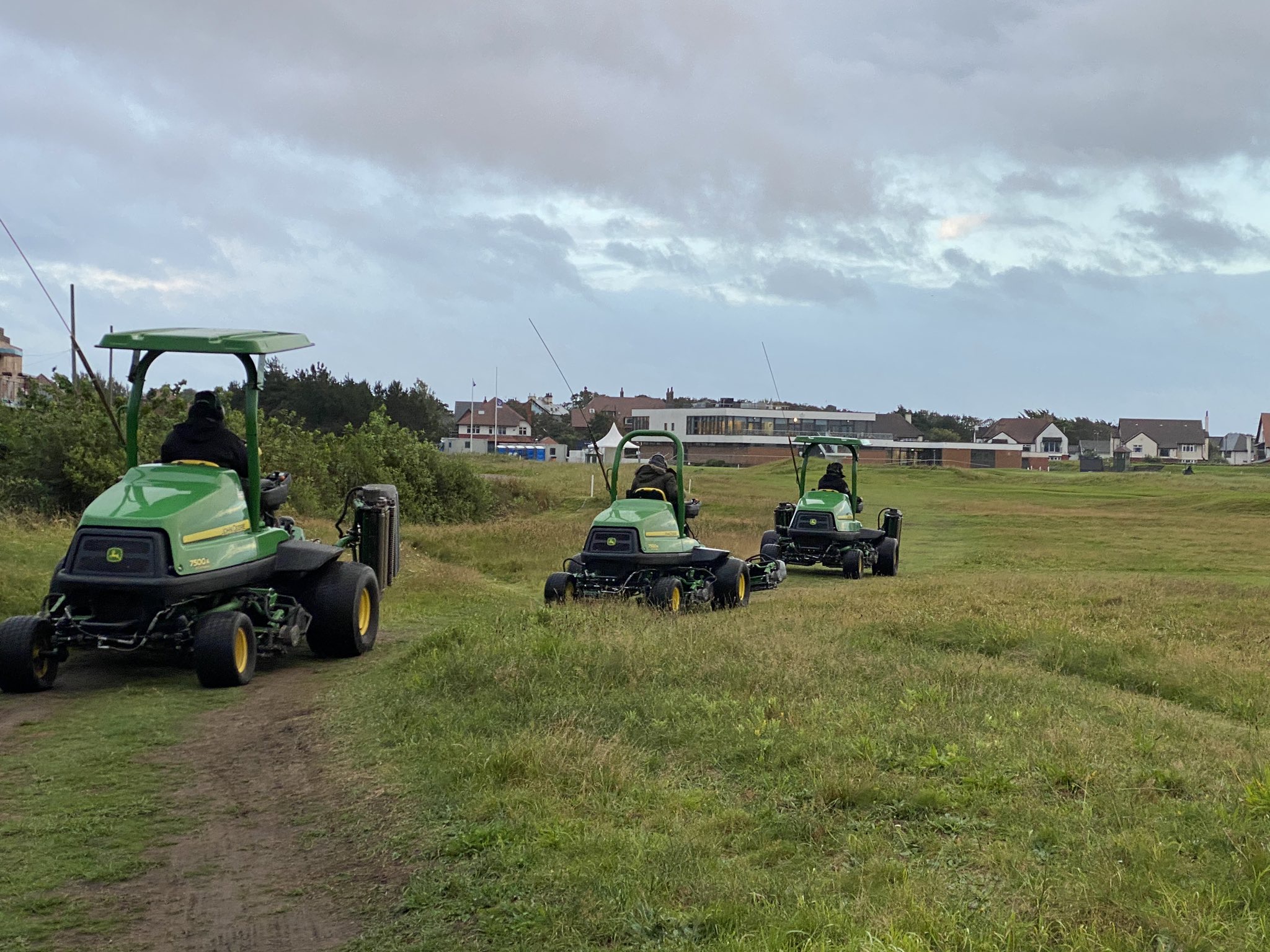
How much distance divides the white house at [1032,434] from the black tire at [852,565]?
134 metres

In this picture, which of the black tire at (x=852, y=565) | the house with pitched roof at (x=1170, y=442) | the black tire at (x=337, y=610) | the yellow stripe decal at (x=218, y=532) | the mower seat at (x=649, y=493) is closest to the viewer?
the yellow stripe decal at (x=218, y=532)

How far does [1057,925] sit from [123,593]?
836cm

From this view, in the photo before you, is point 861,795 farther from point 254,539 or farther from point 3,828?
point 254,539

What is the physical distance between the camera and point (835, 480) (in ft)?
89.1

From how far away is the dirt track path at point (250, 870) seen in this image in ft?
18.2

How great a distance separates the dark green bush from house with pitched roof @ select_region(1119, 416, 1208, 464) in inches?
5182

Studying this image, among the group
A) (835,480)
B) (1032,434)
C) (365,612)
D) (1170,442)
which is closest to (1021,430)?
(1032,434)

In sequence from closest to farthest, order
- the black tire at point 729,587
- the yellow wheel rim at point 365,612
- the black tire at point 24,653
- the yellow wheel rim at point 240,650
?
the black tire at point 24,653, the yellow wheel rim at point 240,650, the yellow wheel rim at point 365,612, the black tire at point 729,587

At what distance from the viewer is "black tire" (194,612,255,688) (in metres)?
10.9

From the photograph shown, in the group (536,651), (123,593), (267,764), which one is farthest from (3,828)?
(536,651)

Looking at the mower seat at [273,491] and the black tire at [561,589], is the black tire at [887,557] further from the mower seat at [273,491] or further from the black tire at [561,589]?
the mower seat at [273,491]

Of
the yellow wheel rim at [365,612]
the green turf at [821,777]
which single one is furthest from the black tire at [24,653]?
the yellow wheel rim at [365,612]

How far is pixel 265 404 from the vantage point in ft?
224

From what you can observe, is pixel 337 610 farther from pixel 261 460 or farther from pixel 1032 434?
pixel 1032 434
